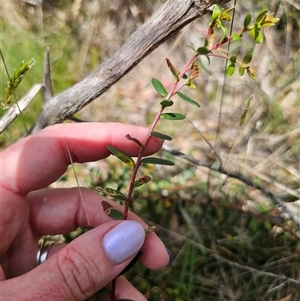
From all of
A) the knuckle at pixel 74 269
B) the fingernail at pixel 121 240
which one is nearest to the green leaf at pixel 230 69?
the fingernail at pixel 121 240

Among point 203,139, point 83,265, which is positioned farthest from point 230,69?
point 203,139

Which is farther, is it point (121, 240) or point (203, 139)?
point (203, 139)

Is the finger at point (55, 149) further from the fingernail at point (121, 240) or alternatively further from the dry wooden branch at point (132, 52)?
the fingernail at point (121, 240)

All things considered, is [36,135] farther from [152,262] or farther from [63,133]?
[152,262]

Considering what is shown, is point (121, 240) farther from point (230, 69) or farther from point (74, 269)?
point (230, 69)

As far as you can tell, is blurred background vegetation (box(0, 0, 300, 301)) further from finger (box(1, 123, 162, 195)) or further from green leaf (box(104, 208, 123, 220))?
green leaf (box(104, 208, 123, 220))

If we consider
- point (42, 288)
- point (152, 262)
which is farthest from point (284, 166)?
point (42, 288)
